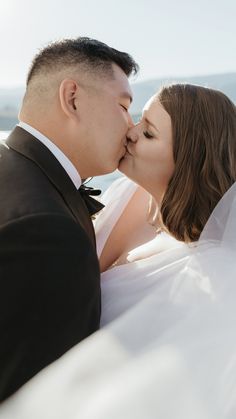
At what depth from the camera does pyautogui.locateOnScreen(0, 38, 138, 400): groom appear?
42.0 inches

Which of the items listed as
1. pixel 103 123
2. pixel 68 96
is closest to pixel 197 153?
pixel 103 123

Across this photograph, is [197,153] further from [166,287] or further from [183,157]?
[166,287]

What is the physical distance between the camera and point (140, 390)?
3.87 ft

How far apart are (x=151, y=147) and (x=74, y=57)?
485 millimetres

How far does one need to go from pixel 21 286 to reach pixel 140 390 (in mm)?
437

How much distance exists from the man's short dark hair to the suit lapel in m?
0.39

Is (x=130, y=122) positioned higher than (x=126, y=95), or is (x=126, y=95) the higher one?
(x=126, y=95)

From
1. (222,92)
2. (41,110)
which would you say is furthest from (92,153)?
(222,92)

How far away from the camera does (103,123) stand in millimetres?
1710

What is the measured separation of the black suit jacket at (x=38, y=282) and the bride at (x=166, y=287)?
0.37 feet

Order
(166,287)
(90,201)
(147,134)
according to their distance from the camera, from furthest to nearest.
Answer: (147,134) < (90,201) < (166,287)

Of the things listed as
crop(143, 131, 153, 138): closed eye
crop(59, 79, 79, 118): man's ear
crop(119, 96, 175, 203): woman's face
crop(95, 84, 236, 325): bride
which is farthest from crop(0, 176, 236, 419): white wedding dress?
crop(59, 79, 79, 118): man's ear

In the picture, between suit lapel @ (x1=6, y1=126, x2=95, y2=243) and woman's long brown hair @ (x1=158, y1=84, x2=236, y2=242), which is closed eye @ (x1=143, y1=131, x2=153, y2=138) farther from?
suit lapel @ (x1=6, y1=126, x2=95, y2=243)

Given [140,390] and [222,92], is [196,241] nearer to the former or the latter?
[222,92]
